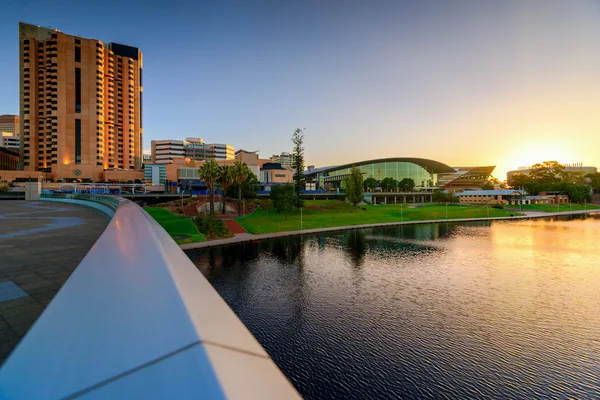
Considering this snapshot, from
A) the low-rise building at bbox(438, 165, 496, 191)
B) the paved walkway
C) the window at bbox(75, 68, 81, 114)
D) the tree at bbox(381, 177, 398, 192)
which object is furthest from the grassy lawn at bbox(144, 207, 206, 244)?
the low-rise building at bbox(438, 165, 496, 191)

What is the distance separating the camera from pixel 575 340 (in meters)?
17.4

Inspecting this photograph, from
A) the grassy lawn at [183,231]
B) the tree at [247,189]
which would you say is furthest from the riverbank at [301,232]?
the tree at [247,189]

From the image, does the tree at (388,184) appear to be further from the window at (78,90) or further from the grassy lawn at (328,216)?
the window at (78,90)

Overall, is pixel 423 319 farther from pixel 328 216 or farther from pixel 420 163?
pixel 420 163

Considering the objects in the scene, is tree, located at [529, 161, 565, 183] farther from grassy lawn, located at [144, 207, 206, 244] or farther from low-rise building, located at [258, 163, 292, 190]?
grassy lawn, located at [144, 207, 206, 244]

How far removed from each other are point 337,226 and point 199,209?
38.0 metres

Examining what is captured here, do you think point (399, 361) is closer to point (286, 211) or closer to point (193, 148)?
point (286, 211)

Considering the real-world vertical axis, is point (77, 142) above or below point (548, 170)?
above

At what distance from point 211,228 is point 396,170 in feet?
453

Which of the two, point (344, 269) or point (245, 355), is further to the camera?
point (344, 269)

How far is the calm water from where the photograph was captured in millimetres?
14094

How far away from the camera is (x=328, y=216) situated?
79.1 meters

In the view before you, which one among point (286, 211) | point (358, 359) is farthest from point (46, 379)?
point (286, 211)

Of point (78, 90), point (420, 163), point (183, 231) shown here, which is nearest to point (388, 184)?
point (420, 163)
